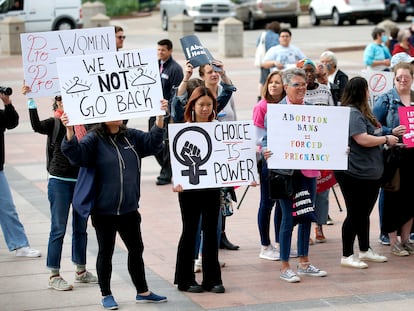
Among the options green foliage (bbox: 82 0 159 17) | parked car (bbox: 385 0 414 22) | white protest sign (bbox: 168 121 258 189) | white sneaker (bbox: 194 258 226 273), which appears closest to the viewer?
white protest sign (bbox: 168 121 258 189)

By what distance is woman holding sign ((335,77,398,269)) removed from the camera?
9305 millimetres

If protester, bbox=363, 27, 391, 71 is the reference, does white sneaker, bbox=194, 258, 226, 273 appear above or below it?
below

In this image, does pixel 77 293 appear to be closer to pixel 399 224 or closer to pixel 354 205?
pixel 354 205

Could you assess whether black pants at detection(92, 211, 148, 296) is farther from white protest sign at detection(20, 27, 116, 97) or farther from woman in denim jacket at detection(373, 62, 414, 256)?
woman in denim jacket at detection(373, 62, 414, 256)

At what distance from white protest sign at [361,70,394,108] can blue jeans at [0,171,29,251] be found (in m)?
4.00

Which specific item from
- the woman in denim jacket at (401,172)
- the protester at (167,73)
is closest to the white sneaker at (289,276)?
the woman in denim jacket at (401,172)

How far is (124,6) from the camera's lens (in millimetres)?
47406

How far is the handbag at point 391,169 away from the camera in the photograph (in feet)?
32.3

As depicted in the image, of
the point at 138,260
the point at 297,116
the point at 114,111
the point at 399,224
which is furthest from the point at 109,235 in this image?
the point at 399,224

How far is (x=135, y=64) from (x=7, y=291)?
2.24 meters

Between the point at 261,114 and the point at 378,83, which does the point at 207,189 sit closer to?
the point at 261,114

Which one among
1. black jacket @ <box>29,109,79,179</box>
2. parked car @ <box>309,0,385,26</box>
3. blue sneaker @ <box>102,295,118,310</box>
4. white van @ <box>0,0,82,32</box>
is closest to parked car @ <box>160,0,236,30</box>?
parked car @ <box>309,0,385,26</box>

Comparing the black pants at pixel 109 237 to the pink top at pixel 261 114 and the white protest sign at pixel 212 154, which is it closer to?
the white protest sign at pixel 212 154

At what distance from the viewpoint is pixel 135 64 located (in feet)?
27.5
